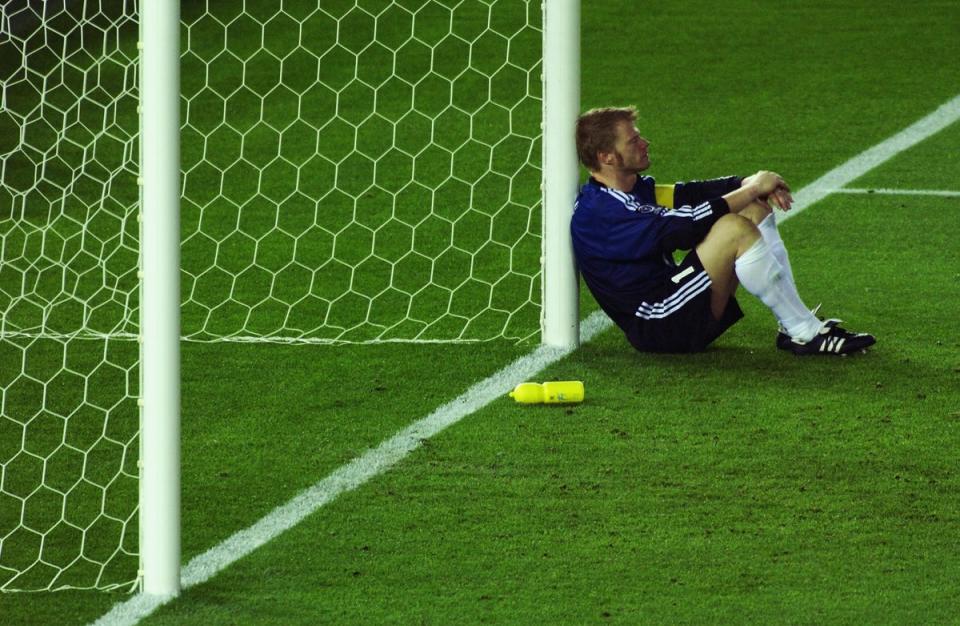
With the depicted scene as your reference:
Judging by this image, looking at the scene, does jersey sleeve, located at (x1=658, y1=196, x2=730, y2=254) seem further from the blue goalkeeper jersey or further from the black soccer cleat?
the black soccer cleat

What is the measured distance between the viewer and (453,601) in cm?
431

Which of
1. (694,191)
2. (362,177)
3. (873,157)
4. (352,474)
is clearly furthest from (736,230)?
(873,157)

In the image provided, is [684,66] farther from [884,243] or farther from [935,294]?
[935,294]

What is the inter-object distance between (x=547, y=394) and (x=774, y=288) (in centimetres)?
88

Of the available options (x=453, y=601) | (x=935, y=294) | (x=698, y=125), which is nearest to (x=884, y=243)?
(x=935, y=294)

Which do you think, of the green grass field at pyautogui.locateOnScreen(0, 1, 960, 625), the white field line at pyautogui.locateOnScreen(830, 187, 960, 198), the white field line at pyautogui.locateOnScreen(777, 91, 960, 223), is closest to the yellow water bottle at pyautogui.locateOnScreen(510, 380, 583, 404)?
the green grass field at pyautogui.locateOnScreen(0, 1, 960, 625)

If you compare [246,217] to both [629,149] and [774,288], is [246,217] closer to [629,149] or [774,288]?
[629,149]

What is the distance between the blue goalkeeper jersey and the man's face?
0.33ft

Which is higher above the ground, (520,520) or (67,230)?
(67,230)

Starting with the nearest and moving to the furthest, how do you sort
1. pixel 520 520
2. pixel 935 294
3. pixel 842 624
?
pixel 842 624, pixel 520 520, pixel 935 294

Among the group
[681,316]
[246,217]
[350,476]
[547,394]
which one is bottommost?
[350,476]

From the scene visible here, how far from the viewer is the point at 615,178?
6125 mm

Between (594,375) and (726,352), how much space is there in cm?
50

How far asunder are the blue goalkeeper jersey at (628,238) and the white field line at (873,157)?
2032mm
